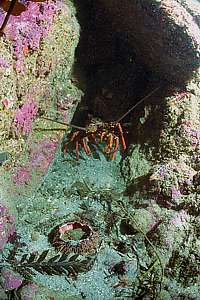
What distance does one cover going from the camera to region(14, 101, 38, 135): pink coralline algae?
3520 millimetres

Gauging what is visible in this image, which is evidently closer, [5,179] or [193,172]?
[5,179]

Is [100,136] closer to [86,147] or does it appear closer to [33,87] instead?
[86,147]

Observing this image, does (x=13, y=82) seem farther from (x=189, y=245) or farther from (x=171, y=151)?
(x=189, y=245)

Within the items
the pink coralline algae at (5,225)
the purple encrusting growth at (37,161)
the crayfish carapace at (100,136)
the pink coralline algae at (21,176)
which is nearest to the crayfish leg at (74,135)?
the crayfish carapace at (100,136)

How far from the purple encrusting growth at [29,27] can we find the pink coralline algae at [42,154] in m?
1.15

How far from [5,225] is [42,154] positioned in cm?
104

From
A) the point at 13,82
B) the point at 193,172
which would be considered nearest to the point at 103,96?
the point at 193,172

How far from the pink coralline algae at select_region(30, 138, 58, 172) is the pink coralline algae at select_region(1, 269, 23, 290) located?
128 centimetres

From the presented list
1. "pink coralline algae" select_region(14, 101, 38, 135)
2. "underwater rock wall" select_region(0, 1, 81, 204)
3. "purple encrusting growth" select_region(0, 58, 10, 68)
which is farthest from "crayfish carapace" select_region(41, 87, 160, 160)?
"purple encrusting growth" select_region(0, 58, 10, 68)

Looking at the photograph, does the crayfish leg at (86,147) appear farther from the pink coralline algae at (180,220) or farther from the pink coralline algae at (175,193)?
the pink coralline algae at (180,220)

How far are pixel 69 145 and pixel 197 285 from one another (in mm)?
2263

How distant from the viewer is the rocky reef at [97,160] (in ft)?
11.5

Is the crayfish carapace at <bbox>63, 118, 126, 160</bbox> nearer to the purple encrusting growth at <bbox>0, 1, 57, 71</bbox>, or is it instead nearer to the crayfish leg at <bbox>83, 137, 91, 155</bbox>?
the crayfish leg at <bbox>83, 137, 91, 155</bbox>

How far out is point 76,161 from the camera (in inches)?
187
